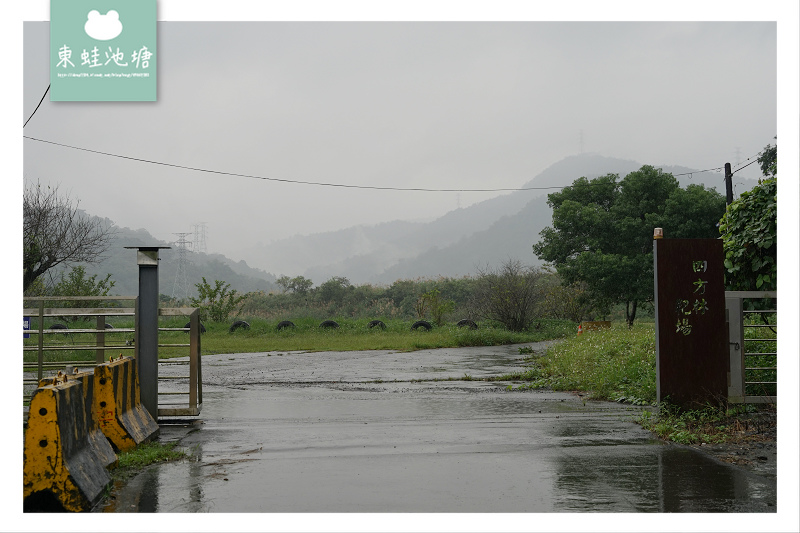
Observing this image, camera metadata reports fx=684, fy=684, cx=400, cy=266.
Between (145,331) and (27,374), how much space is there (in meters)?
9.17

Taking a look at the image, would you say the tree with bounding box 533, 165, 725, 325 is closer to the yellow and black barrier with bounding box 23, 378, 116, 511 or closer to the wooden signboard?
the wooden signboard

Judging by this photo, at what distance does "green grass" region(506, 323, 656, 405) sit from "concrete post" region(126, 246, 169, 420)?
7019 mm

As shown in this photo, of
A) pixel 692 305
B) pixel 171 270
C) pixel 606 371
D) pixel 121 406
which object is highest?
pixel 171 270

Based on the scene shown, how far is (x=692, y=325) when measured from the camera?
28.1ft

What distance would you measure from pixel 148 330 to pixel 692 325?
6779 mm

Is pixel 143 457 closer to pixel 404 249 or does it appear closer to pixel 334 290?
pixel 334 290

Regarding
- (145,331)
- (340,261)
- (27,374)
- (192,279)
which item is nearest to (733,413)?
(145,331)

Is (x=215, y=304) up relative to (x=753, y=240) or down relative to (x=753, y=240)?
down

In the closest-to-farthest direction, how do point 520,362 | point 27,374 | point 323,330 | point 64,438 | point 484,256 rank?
point 64,438, point 27,374, point 520,362, point 323,330, point 484,256

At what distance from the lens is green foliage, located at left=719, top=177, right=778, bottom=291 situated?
931cm

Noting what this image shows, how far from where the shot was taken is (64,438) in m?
5.27

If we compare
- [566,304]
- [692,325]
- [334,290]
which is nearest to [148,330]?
[692,325]

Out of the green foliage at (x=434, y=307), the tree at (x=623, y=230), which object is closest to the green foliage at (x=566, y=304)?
the tree at (x=623, y=230)

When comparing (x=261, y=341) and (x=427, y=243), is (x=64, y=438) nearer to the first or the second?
(x=261, y=341)
